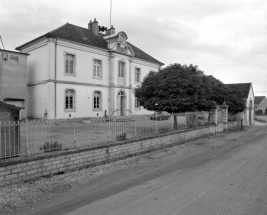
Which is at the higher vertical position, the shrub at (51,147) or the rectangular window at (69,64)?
the rectangular window at (69,64)

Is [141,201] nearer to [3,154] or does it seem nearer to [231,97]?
[3,154]

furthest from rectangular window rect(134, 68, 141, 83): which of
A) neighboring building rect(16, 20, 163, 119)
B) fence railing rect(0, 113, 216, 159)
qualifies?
Result: fence railing rect(0, 113, 216, 159)

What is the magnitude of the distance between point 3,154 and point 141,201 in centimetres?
341

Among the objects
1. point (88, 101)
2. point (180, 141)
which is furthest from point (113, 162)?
point (88, 101)

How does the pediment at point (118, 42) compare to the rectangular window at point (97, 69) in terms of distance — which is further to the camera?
the pediment at point (118, 42)

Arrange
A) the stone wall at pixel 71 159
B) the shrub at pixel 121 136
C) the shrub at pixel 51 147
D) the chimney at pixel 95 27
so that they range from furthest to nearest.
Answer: the chimney at pixel 95 27, the shrub at pixel 121 136, the shrub at pixel 51 147, the stone wall at pixel 71 159

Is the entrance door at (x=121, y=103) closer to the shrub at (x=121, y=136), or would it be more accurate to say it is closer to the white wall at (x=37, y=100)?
the white wall at (x=37, y=100)

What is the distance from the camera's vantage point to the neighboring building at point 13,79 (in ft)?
55.0

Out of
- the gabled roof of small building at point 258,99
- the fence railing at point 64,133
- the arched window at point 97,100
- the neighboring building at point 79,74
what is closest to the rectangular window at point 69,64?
the neighboring building at point 79,74

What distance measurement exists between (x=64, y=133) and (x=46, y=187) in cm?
192

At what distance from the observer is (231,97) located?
66.6ft

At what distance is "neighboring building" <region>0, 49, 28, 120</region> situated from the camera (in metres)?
16.8

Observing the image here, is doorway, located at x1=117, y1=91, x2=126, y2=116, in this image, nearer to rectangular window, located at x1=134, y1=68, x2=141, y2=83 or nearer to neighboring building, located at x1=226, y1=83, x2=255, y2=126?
rectangular window, located at x1=134, y1=68, x2=141, y2=83

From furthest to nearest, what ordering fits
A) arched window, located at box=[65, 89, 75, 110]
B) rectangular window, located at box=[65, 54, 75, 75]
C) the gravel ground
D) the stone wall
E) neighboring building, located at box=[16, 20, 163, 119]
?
rectangular window, located at box=[65, 54, 75, 75], arched window, located at box=[65, 89, 75, 110], neighboring building, located at box=[16, 20, 163, 119], the stone wall, the gravel ground
